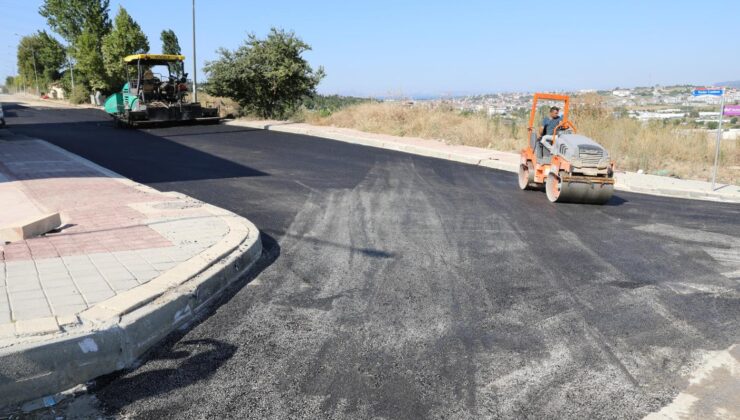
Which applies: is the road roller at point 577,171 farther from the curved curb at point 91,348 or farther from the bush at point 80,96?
the bush at point 80,96

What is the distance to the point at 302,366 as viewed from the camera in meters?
3.80

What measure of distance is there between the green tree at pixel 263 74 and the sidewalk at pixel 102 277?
19915 mm

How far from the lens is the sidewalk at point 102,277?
138 inches

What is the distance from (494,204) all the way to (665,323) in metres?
5.16

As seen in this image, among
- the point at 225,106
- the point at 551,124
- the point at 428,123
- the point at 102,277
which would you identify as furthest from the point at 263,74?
the point at 102,277

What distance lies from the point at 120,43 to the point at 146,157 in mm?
33032

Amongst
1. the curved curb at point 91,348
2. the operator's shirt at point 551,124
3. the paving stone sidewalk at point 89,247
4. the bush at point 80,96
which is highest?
the bush at point 80,96

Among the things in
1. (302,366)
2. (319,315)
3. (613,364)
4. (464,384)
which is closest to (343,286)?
(319,315)

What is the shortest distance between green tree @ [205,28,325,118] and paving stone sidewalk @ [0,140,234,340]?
60.9ft

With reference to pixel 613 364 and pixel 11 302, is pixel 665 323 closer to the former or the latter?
pixel 613 364

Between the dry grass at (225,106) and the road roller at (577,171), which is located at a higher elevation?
the dry grass at (225,106)

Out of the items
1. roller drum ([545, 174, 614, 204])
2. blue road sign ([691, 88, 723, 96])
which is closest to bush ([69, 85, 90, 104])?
roller drum ([545, 174, 614, 204])

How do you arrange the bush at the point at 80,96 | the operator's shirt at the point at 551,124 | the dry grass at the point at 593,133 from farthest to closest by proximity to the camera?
the bush at the point at 80,96 → the dry grass at the point at 593,133 → the operator's shirt at the point at 551,124

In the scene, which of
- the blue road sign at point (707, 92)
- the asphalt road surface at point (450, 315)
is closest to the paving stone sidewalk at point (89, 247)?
the asphalt road surface at point (450, 315)
